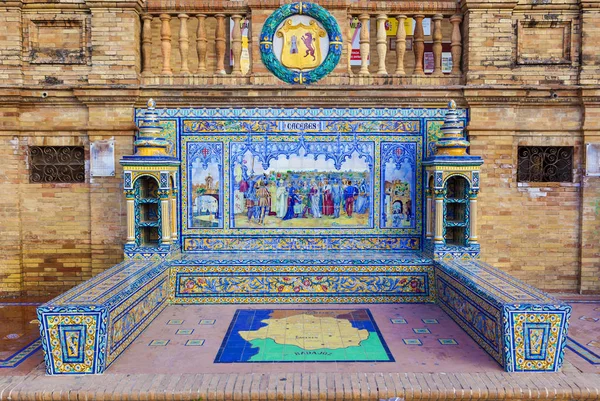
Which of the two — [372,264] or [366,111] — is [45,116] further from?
[372,264]

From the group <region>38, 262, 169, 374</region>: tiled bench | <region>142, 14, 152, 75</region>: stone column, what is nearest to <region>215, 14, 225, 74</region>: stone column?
<region>142, 14, 152, 75</region>: stone column

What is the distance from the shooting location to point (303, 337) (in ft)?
19.6

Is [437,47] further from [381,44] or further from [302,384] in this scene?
[302,384]

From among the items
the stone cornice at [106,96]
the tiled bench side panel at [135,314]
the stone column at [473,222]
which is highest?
the stone cornice at [106,96]

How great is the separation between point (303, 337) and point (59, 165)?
5.25 metres

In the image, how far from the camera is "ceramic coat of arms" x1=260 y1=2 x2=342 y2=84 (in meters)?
7.89

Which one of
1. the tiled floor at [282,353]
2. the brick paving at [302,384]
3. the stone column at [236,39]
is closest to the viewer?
the brick paving at [302,384]

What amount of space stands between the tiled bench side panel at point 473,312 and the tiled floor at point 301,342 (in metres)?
0.11

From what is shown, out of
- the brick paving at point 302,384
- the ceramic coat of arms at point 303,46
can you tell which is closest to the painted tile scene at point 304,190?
the ceramic coat of arms at point 303,46

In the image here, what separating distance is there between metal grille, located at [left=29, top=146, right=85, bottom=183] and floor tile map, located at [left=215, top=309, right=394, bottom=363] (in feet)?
12.5

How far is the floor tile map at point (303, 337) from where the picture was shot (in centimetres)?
539

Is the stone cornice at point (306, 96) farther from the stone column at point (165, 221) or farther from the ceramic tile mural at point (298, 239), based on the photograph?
the stone column at point (165, 221)

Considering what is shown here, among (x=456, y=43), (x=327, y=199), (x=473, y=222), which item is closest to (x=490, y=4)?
(x=456, y=43)

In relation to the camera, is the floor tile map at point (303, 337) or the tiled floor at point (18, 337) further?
the floor tile map at point (303, 337)
